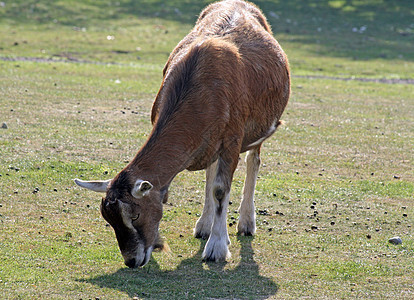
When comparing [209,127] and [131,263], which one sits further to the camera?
[209,127]

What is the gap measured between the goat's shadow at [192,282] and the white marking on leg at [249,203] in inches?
40.4

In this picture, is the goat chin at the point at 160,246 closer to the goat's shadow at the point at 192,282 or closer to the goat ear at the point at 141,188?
the goat's shadow at the point at 192,282

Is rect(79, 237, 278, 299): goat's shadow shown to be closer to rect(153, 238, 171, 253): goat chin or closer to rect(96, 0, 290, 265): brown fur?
rect(153, 238, 171, 253): goat chin

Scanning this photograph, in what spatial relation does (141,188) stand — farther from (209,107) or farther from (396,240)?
(396,240)

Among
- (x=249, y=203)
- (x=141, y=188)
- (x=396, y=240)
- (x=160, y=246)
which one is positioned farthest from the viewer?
(x=249, y=203)

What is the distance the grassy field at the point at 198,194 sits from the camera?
21.5 feet

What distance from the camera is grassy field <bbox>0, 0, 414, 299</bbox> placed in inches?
258

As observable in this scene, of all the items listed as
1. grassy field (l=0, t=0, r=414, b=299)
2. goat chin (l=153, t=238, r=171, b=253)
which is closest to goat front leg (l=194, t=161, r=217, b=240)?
grassy field (l=0, t=0, r=414, b=299)

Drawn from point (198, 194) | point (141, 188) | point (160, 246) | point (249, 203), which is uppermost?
point (141, 188)

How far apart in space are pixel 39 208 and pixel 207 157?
2548 millimetres

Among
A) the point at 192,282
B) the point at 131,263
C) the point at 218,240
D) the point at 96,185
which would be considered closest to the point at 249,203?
the point at 218,240

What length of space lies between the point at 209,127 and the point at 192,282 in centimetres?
165

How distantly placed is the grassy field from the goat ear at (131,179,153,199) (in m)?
0.90

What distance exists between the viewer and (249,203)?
27.3 ft
